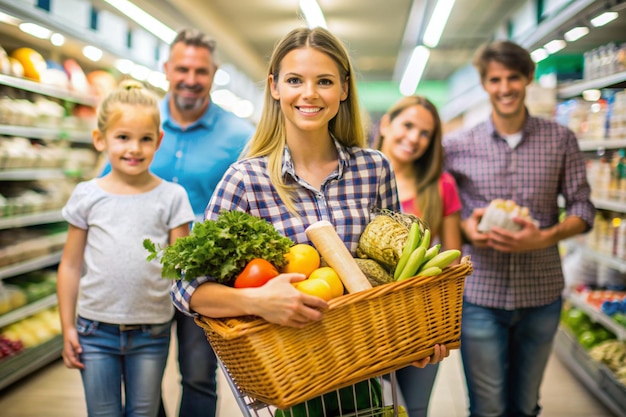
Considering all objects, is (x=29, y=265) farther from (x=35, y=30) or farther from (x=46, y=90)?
(x=35, y=30)

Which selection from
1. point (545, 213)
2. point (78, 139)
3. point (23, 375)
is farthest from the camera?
point (78, 139)

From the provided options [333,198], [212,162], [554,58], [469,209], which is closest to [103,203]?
[212,162]

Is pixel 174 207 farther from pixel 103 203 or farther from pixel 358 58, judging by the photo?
pixel 358 58

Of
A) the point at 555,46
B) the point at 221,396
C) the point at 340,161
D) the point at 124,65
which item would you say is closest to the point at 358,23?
the point at 124,65

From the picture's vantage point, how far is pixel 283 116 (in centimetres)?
192

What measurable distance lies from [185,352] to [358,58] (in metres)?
13.2

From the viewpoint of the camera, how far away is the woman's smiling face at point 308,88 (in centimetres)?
172

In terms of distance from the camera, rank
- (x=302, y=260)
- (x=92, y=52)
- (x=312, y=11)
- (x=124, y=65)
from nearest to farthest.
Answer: (x=302, y=260), (x=92, y=52), (x=124, y=65), (x=312, y=11)

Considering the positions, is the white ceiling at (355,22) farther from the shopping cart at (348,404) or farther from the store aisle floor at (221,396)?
the shopping cart at (348,404)

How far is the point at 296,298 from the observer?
1.30 metres

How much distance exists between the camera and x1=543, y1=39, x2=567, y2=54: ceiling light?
475cm

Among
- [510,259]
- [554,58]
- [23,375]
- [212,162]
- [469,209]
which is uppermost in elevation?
[554,58]

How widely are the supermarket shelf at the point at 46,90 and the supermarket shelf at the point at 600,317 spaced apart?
461 cm

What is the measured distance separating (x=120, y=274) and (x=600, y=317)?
140 inches
